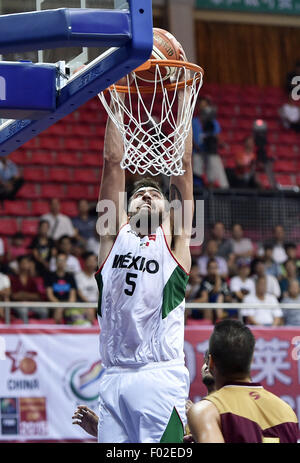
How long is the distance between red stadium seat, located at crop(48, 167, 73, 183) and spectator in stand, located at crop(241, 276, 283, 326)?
4.26 metres

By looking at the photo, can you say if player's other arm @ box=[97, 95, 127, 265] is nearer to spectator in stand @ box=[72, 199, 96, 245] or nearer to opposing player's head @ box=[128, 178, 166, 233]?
opposing player's head @ box=[128, 178, 166, 233]

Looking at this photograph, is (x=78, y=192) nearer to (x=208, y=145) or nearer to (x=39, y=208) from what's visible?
(x=39, y=208)

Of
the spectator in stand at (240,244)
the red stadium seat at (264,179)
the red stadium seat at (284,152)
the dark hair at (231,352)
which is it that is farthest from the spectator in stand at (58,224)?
the dark hair at (231,352)

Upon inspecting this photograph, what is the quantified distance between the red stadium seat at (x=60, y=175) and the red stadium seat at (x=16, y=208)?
83 cm

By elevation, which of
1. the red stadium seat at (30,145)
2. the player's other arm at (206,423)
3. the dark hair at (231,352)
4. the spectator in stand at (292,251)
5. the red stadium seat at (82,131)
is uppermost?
the red stadium seat at (82,131)

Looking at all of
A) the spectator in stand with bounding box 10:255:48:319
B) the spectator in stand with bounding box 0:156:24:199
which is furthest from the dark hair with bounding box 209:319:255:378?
the spectator in stand with bounding box 0:156:24:199

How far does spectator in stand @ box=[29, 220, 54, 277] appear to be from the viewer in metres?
10.0

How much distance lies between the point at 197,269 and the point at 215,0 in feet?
23.8

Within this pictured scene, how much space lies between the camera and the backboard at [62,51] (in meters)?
3.58

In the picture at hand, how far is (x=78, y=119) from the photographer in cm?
1420

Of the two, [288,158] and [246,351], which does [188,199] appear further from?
[288,158]

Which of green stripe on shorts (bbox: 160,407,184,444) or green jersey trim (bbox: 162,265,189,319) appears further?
green jersey trim (bbox: 162,265,189,319)

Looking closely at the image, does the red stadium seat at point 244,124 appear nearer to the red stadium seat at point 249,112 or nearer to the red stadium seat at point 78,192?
the red stadium seat at point 249,112

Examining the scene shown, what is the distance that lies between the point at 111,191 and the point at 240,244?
702cm
